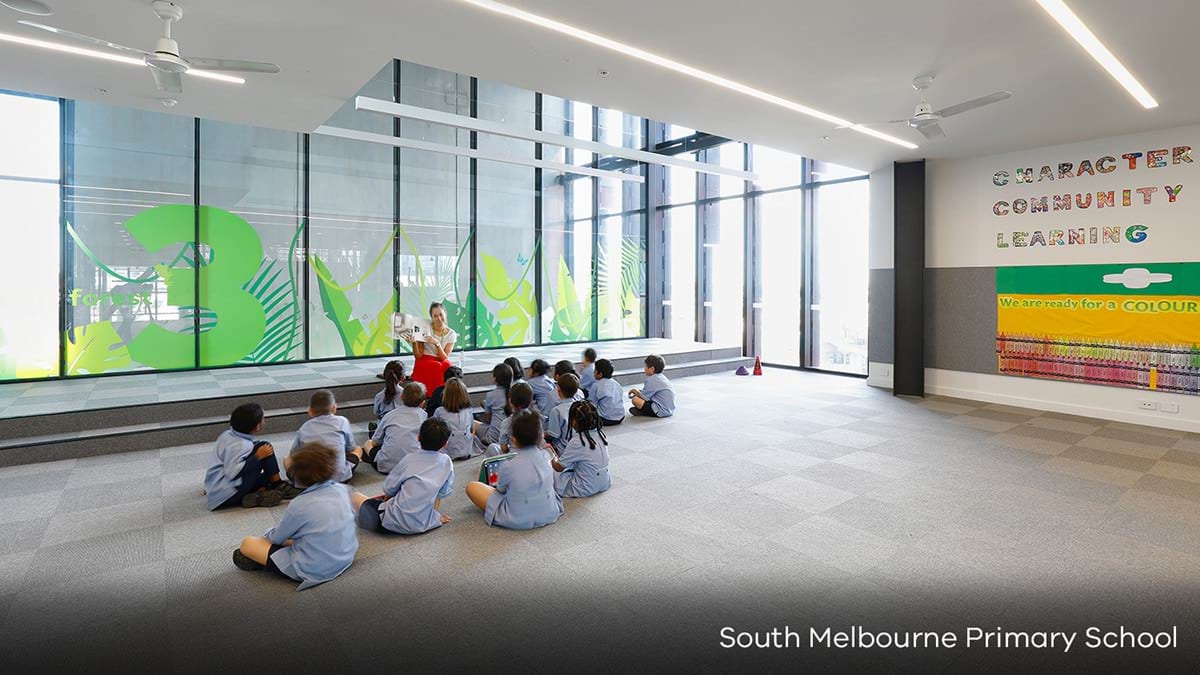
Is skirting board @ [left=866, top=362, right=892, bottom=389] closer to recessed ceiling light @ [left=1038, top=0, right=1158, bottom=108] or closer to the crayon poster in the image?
the crayon poster

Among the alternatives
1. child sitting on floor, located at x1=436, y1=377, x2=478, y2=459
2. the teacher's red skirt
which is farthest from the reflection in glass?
child sitting on floor, located at x1=436, y1=377, x2=478, y2=459

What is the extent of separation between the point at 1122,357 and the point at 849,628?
6586 mm

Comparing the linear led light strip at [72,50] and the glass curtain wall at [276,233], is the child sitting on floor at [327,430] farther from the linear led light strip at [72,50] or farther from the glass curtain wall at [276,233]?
the glass curtain wall at [276,233]

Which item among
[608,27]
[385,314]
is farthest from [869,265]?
[385,314]

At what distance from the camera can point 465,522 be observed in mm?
3939

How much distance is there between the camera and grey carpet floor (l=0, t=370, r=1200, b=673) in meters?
2.58

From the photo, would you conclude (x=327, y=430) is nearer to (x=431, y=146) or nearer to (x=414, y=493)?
(x=414, y=493)

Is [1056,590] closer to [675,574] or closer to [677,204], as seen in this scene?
[675,574]

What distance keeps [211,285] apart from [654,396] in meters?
5.90

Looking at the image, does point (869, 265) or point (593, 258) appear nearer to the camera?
point (869, 265)

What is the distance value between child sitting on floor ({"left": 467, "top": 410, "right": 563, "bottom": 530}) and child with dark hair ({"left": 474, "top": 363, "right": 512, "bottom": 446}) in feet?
6.00

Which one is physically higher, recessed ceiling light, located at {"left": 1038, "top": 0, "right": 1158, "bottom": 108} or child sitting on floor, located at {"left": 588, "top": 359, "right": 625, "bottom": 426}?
recessed ceiling light, located at {"left": 1038, "top": 0, "right": 1158, "bottom": 108}

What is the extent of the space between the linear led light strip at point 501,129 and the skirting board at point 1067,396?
447 cm

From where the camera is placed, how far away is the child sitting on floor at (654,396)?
7.07m
